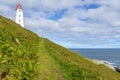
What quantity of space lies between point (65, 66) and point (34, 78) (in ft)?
49.0

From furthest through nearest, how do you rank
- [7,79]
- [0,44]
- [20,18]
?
1. [20,18]
2. [0,44]
3. [7,79]

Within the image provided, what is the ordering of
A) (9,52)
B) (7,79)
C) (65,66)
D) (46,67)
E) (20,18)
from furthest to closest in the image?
1. (20,18)
2. (65,66)
3. (46,67)
4. (9,52)
5. (7,79)

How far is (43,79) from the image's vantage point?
1266 inches

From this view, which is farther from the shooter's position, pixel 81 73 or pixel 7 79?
pixel 81 73

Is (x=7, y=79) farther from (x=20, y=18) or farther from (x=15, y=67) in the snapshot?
(x=20, y=18)

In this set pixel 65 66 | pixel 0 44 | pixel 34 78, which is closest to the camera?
pixel 34 78

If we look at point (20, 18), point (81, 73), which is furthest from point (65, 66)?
point (20, 18)

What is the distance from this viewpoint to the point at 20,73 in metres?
28.4

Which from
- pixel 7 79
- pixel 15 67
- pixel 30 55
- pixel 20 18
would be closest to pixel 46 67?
pixel 30 55

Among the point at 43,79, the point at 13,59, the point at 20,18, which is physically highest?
the point at 20,18

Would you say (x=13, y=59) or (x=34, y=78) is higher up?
(x=13, y=59)

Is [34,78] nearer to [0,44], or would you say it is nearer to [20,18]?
[0,44]

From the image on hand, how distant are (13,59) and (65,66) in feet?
51.6

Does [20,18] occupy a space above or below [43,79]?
above
